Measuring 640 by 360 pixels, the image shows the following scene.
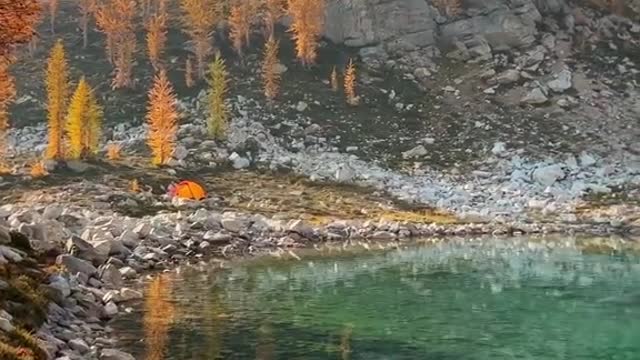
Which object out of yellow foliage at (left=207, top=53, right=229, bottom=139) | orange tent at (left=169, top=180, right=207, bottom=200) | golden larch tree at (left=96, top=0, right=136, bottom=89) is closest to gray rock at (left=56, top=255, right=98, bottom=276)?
orange tent at (left=169, top=180, right=207, bottom=200)

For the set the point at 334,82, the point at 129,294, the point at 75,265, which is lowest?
the point at 129,294

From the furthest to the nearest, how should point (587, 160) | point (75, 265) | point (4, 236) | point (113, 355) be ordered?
point (587, 160)
point (75, 265)
point (4, 236)
point (113, 355)

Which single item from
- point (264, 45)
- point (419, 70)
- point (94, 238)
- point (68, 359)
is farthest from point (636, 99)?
point (68, 359)

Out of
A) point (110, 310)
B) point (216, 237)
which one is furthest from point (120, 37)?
point (110, 310)

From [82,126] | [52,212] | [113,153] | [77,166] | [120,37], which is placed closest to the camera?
[52,212]

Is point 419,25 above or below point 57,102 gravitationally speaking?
above

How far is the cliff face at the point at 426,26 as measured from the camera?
351ft

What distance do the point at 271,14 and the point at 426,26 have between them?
22.5m

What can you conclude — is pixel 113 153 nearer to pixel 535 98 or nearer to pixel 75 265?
pixel 75 265

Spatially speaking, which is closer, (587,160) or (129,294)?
(129,294)

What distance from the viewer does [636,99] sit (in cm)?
9419

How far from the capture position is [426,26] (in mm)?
109562

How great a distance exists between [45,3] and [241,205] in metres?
77.4

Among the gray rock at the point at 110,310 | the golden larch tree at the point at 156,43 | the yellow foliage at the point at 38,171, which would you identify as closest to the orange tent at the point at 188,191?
the yellow foliage at the point at 38,171
